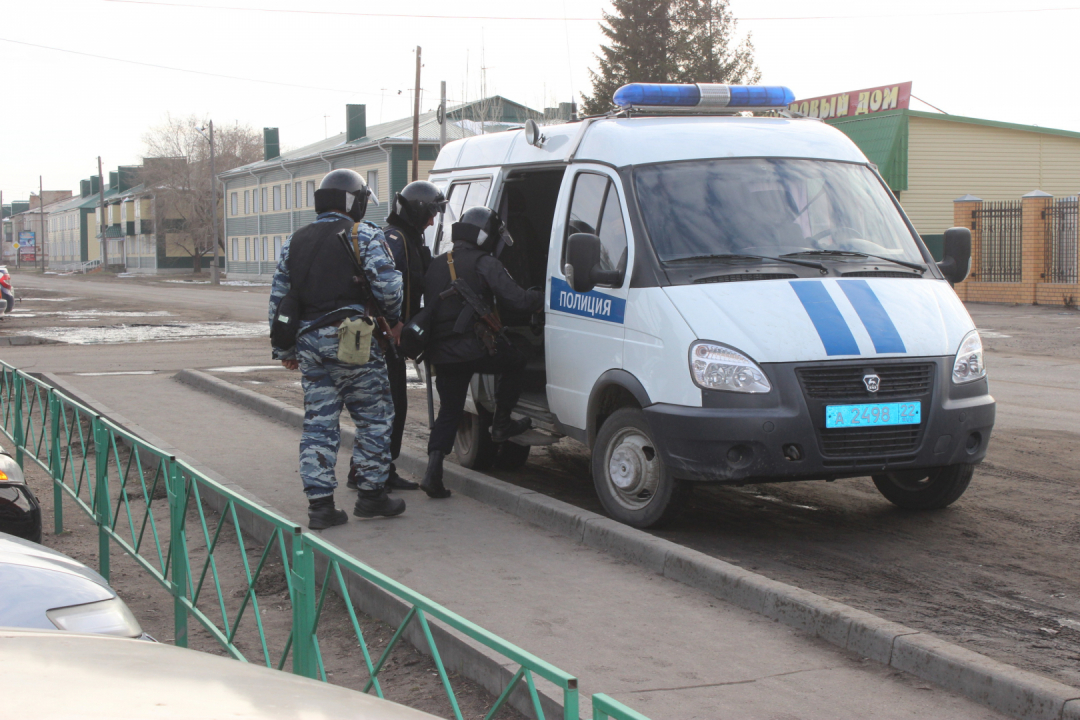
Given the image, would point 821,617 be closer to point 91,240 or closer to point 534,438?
point 534,438

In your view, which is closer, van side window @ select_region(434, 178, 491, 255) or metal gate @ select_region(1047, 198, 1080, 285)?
van side window @ select_region(434, 178, 491, 255)

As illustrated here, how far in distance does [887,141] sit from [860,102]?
3.84 meters

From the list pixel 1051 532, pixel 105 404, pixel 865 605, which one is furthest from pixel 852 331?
pixel 105 404

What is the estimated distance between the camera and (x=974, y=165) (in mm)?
35156

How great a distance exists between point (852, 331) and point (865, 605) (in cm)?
139

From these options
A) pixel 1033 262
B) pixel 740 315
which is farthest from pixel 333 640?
pixel 1033 262

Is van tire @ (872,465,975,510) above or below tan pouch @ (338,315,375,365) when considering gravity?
below

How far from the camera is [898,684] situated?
3893 millimetres

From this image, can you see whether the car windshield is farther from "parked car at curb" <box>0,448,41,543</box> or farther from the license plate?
"parked car at curb" <box>0,448,41,543</box>

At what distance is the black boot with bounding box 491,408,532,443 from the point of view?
23.9ft

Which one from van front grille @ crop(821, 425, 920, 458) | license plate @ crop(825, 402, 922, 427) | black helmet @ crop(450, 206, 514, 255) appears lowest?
van front grille @ crop(821, 425, 920, 458)

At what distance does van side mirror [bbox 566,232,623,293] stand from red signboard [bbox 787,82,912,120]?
3015 cm

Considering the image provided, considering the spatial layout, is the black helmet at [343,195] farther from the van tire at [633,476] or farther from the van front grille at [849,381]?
the van front grille at [849,381]

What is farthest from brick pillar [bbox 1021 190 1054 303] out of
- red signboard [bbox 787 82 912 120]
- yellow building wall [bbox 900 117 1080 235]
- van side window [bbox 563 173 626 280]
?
van side window [bbox 563 173 626 280]
